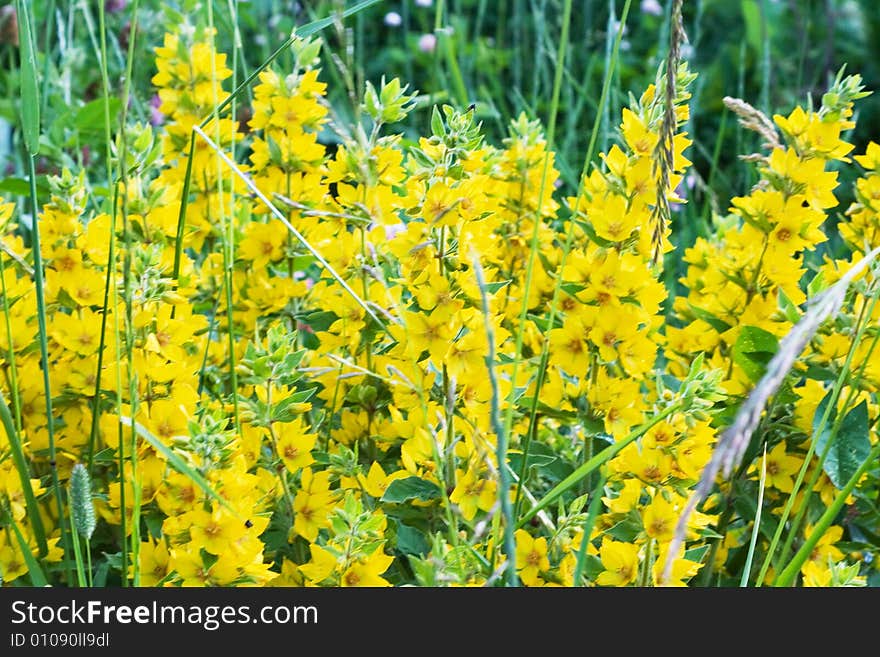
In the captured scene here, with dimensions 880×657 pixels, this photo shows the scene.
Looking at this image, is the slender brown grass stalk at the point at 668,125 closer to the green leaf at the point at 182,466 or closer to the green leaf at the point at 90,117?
the green leaf at the point at 182,466

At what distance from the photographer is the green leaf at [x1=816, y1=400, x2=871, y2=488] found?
116cm

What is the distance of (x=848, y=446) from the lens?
118cm

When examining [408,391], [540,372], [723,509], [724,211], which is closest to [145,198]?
[408,391]

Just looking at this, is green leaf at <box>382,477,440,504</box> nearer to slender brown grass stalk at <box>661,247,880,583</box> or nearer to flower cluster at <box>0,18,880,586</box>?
flower cluster at <box>0,18,880,586</box>

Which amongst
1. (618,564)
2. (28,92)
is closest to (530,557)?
(618,564)

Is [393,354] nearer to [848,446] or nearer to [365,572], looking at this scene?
[365,572]

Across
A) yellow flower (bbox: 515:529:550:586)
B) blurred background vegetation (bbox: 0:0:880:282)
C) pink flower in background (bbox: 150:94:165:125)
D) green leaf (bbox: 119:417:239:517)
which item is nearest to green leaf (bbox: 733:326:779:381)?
yellow flower (bbox: 515:529:550:586)

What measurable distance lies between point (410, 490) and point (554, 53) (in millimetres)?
1604

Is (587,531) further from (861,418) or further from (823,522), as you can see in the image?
(861,418)

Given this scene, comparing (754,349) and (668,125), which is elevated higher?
(668,125)

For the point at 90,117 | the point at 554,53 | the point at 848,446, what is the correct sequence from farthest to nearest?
the point at 554,53 → the point at 90,117 → the point at 848,446

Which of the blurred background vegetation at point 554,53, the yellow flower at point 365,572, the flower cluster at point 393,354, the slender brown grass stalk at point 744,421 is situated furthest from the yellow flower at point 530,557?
the blurred background vegetation at point 554,53

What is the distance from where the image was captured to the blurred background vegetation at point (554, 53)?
260 cm

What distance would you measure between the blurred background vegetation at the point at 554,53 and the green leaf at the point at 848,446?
42.5 inches
